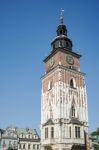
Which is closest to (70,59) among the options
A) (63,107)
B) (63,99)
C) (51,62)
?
(51,62)

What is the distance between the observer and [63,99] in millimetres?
44469

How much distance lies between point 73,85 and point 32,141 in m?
31.7

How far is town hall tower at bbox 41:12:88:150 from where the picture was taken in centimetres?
4203

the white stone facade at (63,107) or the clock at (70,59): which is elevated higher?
the clock at (70,59)

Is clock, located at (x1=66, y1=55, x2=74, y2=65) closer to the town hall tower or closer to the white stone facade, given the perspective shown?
the town hall tower

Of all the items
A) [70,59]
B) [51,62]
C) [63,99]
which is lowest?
[63,99]

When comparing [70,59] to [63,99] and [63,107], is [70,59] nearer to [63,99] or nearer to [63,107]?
[63,99]

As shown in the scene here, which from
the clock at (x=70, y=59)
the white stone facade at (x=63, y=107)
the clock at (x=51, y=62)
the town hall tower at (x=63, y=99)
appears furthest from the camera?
the clock at (x=51, y=62)

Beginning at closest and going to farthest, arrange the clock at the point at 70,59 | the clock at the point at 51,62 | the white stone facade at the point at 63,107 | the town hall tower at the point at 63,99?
1. the white stone facade at the point at 63,107
2. the town hall tower at the point at 63,99
3. the clock at the point at 70,59
4. the clock at the point at 51,62

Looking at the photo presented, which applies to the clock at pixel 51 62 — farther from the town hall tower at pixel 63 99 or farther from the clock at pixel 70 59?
the clock at pixel 70 59

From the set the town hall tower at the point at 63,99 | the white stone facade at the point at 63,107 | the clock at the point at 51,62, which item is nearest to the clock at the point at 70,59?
the town hall tower at the point at 63,99

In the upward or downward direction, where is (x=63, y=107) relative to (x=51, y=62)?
downward

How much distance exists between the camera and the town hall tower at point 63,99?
4203 centimetres

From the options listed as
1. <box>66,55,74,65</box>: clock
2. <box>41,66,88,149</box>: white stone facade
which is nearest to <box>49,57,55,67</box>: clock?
<box>41,66,88,149</box>: white stone facade
